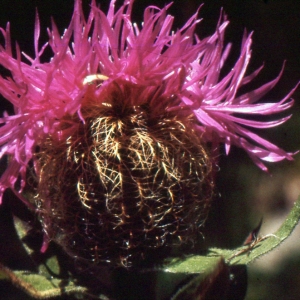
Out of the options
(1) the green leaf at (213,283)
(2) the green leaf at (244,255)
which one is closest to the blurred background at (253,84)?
(2) the green leaf at (244,255)

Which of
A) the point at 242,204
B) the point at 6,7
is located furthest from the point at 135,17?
the point at 242,204

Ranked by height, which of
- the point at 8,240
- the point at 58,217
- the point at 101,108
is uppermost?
the point at 101,108

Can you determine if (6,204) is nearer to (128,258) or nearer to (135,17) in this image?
(128,258)

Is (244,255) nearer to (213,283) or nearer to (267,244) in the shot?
(267,244)

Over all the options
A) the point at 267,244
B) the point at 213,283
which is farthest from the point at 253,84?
the point at 213,283

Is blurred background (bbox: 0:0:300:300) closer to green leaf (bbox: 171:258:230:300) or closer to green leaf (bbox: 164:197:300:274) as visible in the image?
green leaf (bbox: 164:197:300:274)

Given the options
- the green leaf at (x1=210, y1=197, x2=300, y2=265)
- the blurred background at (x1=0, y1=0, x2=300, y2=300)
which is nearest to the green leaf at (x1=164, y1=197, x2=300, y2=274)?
the green leaf at (x1=210, y1=197, x2=300, y2=265)
